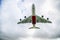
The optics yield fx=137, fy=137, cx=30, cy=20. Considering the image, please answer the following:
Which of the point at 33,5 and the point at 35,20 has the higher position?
the point at 33,5

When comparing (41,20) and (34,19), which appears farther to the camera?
(41,20)

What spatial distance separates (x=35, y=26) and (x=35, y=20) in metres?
1.29

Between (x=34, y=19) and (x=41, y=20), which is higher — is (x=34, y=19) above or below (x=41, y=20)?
above

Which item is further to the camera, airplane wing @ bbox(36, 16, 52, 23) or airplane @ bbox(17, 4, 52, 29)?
airplane wing @ bbox(36, 16, 52, 23)

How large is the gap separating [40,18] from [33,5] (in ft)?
9.64

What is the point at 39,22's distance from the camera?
27.0 metres

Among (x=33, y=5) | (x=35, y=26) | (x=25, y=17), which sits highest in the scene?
(x=33, y=5)

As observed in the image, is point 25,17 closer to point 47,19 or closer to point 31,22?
point 31,22

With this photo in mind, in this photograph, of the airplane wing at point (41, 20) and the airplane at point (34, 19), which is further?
the airplane wing at point (41, 20)

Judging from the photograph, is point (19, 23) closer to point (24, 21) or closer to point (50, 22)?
point (24, 21)

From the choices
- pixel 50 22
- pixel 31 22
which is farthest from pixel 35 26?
pixel 50 22

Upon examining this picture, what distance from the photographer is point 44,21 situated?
89.0 feet

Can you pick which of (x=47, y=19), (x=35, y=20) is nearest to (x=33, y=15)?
(x=35, y=20)

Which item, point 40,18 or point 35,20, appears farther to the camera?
point 40,18
